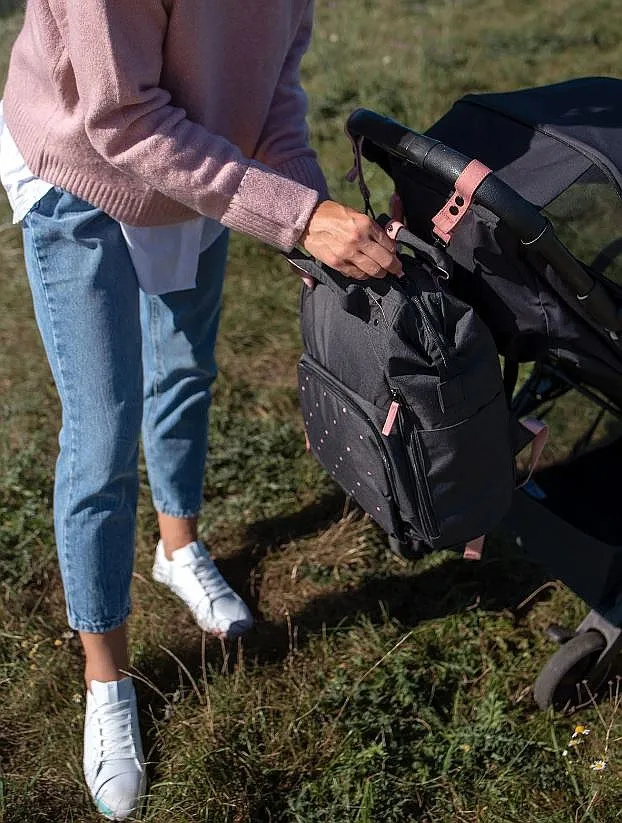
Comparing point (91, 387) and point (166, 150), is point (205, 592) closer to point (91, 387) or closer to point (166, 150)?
point (91, 387)

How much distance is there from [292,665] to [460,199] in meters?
1.41

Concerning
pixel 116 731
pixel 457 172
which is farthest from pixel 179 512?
pixel 457 172

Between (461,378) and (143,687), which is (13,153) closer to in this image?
(461,378)

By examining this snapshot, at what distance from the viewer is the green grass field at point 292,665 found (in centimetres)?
244

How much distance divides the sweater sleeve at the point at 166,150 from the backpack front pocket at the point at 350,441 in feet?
1.21

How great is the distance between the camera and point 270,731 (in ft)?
8.51

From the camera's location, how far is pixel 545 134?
216 cm

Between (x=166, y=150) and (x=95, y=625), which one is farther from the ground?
(x=166, y=150)

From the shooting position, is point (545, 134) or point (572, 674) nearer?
point (545, 134)

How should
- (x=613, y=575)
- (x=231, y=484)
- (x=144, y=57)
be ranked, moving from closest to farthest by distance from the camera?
(x=144, y=57), (x=613, y=575), (x=231, y=484)

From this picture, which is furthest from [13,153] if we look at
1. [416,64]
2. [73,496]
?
[416,64]

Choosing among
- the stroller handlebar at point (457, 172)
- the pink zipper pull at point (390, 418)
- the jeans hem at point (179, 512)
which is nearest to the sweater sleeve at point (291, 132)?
the stroller handlebar at point (457, 172)

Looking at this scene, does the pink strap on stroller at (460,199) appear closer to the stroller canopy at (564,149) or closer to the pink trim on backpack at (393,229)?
the pink trim on backpack at (393,229)

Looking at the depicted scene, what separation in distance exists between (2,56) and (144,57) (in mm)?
6176
